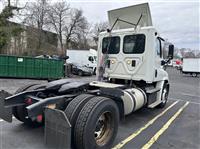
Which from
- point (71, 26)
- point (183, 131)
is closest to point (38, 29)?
point (71, 26)

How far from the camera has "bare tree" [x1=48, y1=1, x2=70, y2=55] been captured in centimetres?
4278

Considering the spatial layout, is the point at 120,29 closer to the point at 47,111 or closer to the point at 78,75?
the point at 47,111

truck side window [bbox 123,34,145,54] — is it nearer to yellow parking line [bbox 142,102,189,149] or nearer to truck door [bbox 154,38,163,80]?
truck door [bbox 154,38,163,80]

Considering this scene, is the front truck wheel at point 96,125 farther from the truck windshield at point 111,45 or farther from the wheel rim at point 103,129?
the truck windshield at point 111,45

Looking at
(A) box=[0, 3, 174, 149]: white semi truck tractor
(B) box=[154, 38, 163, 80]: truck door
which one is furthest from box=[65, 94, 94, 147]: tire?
(B) box=[154, 38, 163, 80]: truck door

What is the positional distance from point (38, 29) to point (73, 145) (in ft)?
117

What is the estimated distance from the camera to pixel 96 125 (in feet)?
11.6

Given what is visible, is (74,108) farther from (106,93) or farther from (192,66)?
(192,66)

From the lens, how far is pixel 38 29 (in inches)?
1431

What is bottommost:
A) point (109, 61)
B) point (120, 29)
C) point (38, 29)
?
point (109, 61)

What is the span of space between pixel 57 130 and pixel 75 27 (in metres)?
45.4

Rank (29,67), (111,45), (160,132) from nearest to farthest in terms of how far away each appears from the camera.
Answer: (160,132)
(111,45)
(29,67)

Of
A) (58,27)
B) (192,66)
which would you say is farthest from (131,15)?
(58,27)

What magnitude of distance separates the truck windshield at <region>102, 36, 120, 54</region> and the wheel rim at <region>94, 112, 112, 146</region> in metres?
3.26
